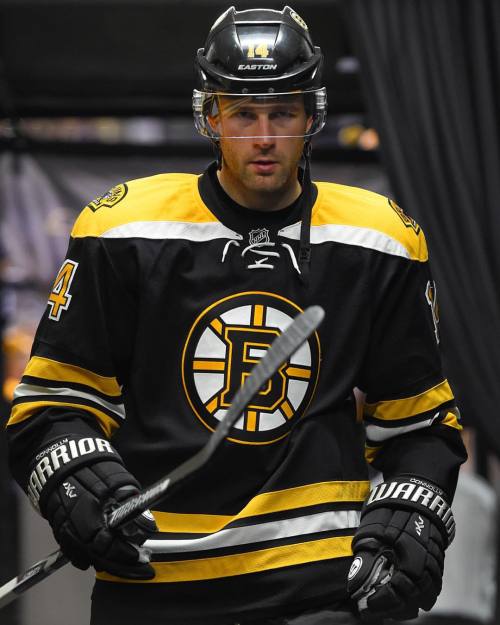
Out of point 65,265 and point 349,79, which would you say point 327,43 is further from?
point 65,265

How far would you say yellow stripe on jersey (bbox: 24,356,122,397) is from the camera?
2.58 m

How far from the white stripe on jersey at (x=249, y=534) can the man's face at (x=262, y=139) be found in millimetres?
603

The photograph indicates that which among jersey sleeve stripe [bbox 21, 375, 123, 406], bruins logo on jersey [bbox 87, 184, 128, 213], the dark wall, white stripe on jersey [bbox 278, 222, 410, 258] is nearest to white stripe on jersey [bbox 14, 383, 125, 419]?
jersey sleeve stripe [bbox 21, 375, 123, 406]

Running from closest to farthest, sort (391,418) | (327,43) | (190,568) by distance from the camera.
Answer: (190,568)
(391,418)
(327,43)

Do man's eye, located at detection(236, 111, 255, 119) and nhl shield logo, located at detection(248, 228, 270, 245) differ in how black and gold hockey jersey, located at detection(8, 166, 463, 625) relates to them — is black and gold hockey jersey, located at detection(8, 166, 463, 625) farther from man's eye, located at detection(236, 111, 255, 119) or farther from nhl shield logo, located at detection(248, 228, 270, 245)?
man's eye, located at detection(236, 111, 255, 119)

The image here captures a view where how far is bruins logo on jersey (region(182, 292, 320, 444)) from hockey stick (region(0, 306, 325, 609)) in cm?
16

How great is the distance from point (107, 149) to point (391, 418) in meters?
2.95

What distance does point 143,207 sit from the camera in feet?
8.73

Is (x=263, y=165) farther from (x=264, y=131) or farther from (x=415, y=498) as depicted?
(x=415, y=498)

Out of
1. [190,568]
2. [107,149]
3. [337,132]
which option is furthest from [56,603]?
[190,568]

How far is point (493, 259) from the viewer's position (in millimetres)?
4902

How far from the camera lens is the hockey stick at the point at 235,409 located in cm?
212

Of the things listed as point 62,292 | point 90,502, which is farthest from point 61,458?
point 62,292

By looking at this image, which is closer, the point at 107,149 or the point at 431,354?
the point at 431,354
